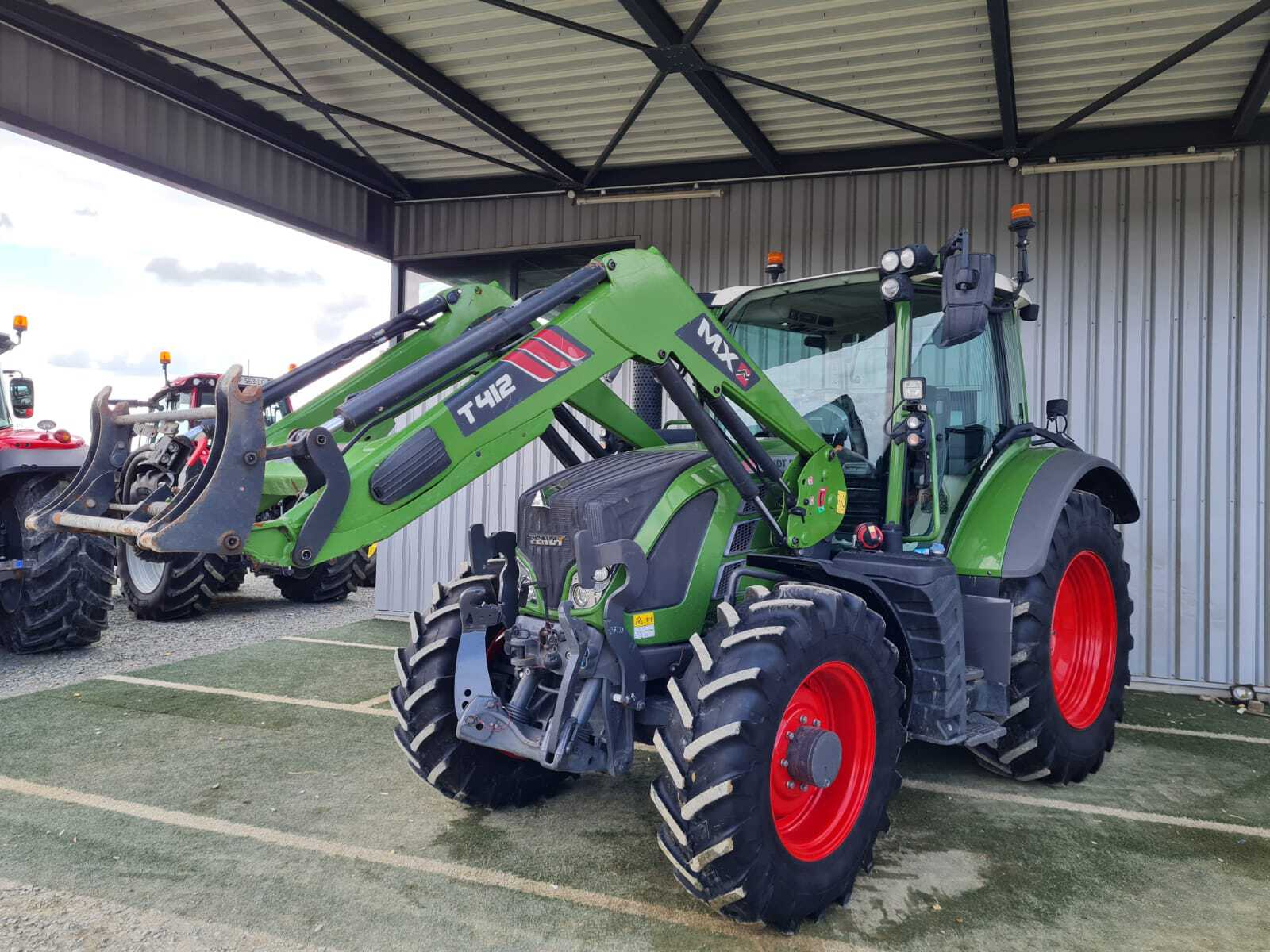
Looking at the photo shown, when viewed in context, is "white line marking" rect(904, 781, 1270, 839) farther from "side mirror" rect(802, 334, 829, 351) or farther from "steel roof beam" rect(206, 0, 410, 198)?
"steel roof beam" rect(206, 0, 410, 198)

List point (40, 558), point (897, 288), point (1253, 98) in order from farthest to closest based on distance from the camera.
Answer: point (40, 558), point (1253, 98), point (897, 288)

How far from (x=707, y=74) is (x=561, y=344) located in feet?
12.7

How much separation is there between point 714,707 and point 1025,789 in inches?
93.7

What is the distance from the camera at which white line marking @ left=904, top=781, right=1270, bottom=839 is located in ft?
13.3

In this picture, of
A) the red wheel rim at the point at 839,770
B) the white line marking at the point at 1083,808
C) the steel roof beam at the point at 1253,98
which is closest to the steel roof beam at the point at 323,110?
the red wheel rim at the point at 839,770

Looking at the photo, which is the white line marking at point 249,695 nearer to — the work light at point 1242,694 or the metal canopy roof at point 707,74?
the metal canopy roof at point 707,74

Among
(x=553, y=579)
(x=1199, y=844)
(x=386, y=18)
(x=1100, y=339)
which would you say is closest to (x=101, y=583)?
(x=386, y=18)

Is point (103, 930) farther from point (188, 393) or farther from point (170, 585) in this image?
point (188, 393)

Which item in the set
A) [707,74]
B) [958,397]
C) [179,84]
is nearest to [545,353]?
[958,397]

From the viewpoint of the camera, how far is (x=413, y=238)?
368 inches

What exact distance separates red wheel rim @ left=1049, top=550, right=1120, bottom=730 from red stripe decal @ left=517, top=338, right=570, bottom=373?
3094mm

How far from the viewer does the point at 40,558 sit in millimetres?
6992

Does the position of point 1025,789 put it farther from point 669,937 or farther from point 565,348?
point 565,348

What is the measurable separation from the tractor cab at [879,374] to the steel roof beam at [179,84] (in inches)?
182
